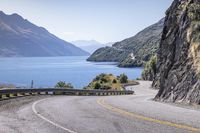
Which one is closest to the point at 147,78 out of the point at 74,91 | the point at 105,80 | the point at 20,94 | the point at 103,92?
the point at 105,80

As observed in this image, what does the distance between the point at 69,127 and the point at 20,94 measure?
22449 mm

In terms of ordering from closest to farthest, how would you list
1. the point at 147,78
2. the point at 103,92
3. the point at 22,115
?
the point at 22,115 < the point at 103,92 < the point at 147,78

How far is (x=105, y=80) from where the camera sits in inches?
4016

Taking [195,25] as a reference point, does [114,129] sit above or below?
below

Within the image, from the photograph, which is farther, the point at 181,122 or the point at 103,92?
the point at 103,92

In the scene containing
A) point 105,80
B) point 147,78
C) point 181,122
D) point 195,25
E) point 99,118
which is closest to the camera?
point 181,122

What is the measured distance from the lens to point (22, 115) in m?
15.8

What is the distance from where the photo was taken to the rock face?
2366 centimetres

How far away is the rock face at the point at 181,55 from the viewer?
931 inches

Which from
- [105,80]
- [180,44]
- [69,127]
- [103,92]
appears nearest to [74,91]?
[103,92]

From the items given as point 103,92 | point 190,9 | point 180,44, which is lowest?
point 103,92

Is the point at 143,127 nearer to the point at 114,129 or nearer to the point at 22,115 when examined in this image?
the point at 114,129

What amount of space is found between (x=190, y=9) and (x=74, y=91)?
64.5ft

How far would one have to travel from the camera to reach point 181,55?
91.6ft
